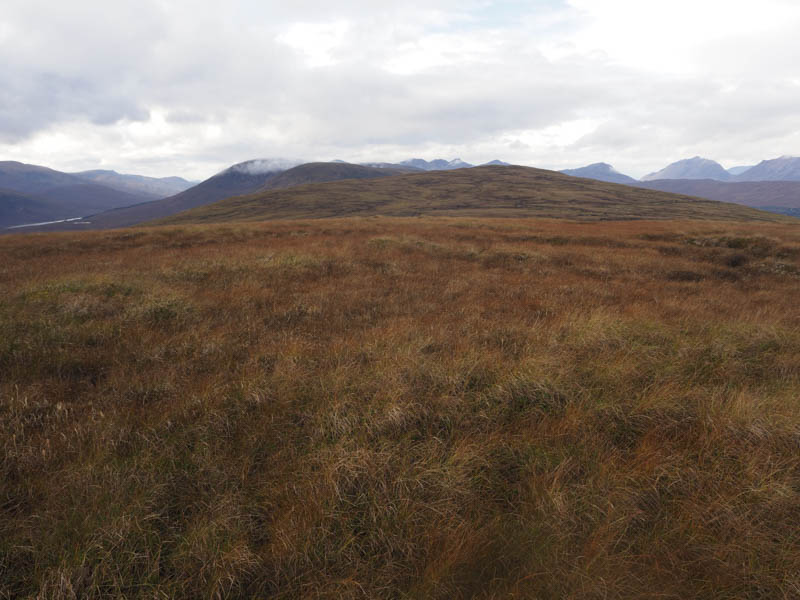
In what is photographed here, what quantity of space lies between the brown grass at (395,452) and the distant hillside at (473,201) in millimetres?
88199

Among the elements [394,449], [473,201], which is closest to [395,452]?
[394,449]

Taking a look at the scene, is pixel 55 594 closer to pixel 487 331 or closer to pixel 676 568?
pixel 676 568

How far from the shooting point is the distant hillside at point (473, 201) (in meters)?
100

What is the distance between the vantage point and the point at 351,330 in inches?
278

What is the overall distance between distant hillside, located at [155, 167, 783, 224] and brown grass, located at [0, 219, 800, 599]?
88.2 m

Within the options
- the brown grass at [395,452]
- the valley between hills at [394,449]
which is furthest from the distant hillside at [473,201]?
the brown grass at [395,452]

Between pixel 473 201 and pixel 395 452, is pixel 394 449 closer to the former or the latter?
pixel 395 452

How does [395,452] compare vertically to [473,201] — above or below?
below

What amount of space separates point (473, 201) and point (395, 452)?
130 metres

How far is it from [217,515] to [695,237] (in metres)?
28.2

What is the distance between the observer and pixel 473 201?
12519 cm

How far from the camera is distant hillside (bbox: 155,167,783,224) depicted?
100 metres

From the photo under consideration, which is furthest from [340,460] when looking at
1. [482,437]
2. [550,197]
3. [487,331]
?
[550,197]

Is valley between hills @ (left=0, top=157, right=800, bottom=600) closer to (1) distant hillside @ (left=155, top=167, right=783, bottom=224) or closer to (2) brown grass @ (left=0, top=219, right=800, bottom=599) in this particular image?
(2) brown grass @ (left=0, top=219, right=800, bottom=599)
